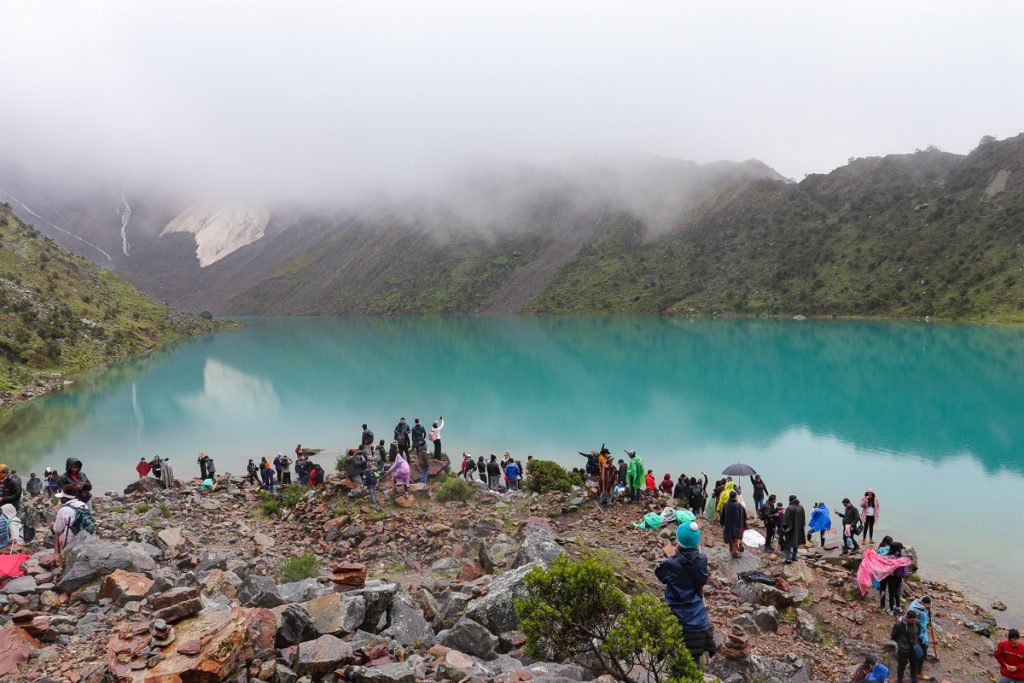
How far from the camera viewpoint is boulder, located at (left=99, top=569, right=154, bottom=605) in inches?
364

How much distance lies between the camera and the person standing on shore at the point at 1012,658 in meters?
9.21

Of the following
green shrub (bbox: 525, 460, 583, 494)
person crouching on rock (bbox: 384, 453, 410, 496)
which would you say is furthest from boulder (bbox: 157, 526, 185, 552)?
green shrub (bbox: 525, 460, 583, 494)

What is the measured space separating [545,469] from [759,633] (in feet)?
36.9

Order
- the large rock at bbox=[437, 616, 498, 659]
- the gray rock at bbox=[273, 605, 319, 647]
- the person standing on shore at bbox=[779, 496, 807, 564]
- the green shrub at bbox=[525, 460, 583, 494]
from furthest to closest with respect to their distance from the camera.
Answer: the green shrub at bbox=[525, 460, 583, 494] < the person standing on shore at bbox=[779, 496, 807, 564] < the large rock at bbox=[437, 616, 498, 659] < the gray rock at bbox=[273, 605, 319, 647]

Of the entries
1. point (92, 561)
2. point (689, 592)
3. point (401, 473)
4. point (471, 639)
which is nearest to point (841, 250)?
point (401, 473)

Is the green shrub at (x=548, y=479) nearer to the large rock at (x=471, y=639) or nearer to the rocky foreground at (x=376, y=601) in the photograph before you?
the rocky foreground at (x=376, y=601)

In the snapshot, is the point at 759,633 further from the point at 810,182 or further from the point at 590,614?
the point at 810,182

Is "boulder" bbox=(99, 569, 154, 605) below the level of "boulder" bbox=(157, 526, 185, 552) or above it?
above

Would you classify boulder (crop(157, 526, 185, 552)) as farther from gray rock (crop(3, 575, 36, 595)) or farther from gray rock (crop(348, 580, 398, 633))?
gray rock (crop(348, 580, 398, 633))

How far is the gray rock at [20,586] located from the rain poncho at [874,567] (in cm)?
1577

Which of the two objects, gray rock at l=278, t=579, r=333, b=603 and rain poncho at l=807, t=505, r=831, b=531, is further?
rain poncho at l=807, t=505, r=831, b=531

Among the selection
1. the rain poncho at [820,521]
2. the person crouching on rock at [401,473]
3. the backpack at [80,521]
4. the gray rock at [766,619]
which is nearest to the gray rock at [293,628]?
the backpack at [80,521]

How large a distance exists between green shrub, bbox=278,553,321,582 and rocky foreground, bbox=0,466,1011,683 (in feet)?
0.81

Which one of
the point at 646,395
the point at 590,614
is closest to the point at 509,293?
the point at 646,395
